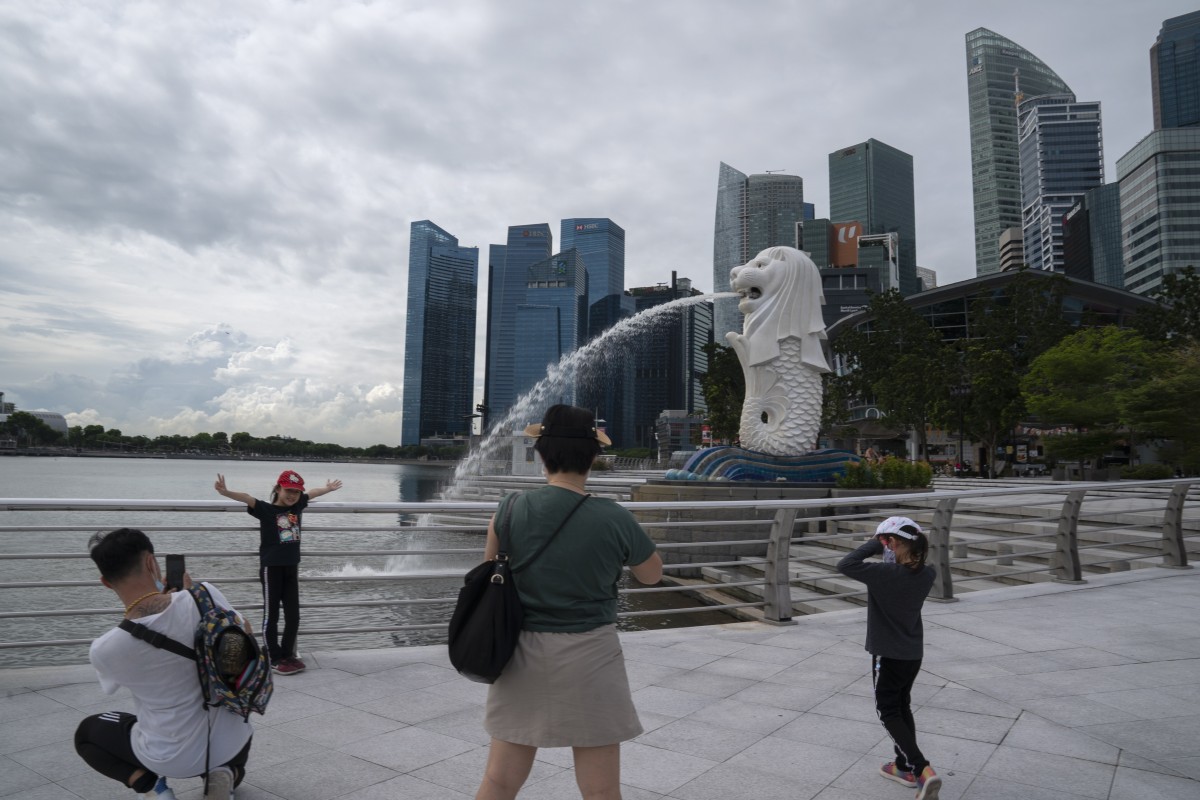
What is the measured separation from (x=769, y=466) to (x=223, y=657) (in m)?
15.8

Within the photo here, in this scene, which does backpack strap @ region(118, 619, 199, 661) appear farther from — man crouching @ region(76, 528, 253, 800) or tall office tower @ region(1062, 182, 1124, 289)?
tall office tower @ region(1062, 182, 1124, 289)

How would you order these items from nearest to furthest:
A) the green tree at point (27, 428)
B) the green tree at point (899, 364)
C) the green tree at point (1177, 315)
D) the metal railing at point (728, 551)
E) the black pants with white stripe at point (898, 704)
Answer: the black pants with white stripe at point (898, 704) → the metal railing at point (728, 551) → the green tree at point (1177, 315) → the green tree at point (899, 364) → the green tree at point (27, 428)

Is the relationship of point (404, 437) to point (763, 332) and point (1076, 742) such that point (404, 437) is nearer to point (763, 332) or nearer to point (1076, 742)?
point (763, 332)

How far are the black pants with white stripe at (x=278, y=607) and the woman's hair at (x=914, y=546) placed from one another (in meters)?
3.60

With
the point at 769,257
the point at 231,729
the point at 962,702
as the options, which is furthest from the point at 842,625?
the point at 769,257

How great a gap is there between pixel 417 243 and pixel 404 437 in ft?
176

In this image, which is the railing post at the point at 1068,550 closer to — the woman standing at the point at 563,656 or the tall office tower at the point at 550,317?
the woman standing at the point at 563,656

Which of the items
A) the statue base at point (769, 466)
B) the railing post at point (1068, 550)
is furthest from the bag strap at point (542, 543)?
the statue base at point (769, 466)

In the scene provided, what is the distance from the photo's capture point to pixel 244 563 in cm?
1564

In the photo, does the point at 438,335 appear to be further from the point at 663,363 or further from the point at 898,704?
the point at 898,704

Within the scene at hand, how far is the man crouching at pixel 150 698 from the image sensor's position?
2.53 metres

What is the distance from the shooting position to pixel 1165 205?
9394cm

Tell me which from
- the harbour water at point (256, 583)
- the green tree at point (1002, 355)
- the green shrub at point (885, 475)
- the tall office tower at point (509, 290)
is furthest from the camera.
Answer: the tall office tower at point (509, 290)

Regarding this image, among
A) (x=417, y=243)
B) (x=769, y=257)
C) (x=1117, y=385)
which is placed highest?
(x=417, y=243)
